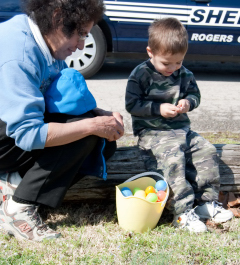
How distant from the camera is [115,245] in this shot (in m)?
2.10

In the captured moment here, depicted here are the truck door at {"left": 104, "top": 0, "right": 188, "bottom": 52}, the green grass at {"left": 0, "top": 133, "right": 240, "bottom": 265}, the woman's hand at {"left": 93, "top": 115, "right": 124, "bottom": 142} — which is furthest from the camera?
the truck door at {"left": 104, "top": 0, "right": 188, "bottom": 52}

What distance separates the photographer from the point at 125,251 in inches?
79.0

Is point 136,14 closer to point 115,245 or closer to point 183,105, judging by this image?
point 183,105

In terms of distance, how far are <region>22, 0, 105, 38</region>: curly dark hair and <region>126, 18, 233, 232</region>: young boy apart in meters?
0.65

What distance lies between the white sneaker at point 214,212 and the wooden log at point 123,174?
0.30m

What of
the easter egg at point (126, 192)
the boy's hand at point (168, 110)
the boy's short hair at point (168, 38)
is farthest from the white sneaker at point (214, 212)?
the boy's short hair at point (168, 38)

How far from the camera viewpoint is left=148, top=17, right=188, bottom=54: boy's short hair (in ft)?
7.88

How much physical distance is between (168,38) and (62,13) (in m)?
0.78

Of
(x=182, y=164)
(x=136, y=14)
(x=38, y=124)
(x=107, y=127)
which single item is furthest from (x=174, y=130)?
(x=136, y=14)

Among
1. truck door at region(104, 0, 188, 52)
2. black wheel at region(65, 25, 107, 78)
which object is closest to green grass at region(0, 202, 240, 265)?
black wheel at region(65, 25, 107, 78)

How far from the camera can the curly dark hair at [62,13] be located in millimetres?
1904

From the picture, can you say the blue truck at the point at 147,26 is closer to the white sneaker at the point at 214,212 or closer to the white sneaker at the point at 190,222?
the white sneaker at the point at 214,212

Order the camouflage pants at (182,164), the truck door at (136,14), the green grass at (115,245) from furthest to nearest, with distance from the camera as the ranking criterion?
the truck door at (136,14) < the camouflage pants at (182,164) < the green grass at (115,245)

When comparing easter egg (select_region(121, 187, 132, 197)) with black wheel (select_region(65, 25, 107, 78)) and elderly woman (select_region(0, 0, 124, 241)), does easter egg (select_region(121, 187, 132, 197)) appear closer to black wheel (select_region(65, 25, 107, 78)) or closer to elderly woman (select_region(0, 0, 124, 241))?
elderly woman (select_region(0, 0, 124, 241))
